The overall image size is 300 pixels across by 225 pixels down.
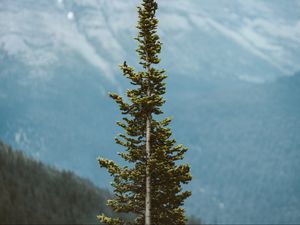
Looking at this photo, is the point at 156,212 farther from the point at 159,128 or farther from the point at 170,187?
the point at 159,128

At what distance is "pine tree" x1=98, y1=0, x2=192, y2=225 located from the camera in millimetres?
20453

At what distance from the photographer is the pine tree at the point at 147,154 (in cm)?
2045

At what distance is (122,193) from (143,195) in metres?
0.75

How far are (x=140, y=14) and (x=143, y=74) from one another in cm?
224

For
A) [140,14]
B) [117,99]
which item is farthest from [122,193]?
[140,14]

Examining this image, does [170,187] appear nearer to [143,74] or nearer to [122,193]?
[122,193]

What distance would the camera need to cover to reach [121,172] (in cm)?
2048

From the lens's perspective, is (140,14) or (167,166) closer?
(167,166)

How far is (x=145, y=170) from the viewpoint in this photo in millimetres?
20594

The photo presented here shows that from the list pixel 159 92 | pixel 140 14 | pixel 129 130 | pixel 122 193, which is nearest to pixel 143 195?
pixel 122 193

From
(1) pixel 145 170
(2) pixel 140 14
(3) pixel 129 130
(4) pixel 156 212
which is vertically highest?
(2) pixel 140 14

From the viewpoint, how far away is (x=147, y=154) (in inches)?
818

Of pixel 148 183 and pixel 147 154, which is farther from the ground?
pixel 147 154

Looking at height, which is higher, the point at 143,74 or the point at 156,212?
the point at 143,74
